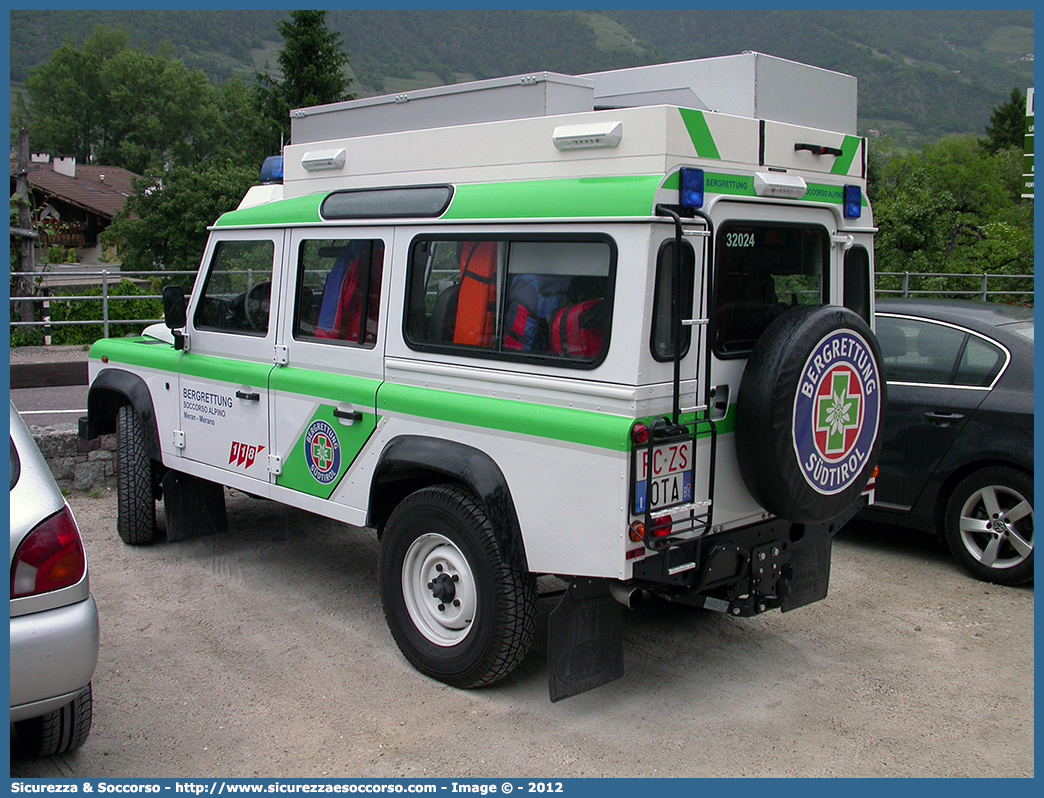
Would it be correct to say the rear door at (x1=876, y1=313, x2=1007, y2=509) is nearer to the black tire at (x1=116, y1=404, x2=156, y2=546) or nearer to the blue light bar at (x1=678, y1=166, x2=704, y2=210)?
the blue light bar at (x1=678, y1=166, x2=704, y2=210)

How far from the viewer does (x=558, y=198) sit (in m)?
4.11

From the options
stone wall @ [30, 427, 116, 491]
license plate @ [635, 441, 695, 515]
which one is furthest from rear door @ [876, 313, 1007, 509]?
stone wall @ [30, 427, 116, 491]

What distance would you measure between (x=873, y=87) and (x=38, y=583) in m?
149

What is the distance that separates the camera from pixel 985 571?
589 centimetres

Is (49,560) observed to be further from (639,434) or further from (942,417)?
(942,417)

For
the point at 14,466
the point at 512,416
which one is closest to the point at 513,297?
the point at 512,416

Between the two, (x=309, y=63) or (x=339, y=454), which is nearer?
(x=339, y=454)

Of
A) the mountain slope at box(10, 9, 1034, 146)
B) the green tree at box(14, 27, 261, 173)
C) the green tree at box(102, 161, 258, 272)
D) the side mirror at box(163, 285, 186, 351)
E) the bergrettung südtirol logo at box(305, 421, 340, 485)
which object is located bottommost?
the bergrettung südtirol logo at box(305, 421, 340, 485)

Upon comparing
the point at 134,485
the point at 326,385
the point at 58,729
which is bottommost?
the point at 58,729

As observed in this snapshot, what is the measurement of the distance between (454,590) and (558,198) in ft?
6.05

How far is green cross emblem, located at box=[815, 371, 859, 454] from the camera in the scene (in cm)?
415

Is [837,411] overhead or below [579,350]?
below

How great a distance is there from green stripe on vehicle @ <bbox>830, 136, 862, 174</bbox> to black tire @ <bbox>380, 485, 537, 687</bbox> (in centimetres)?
239

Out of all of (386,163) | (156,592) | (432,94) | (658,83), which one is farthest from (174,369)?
(658,83)
